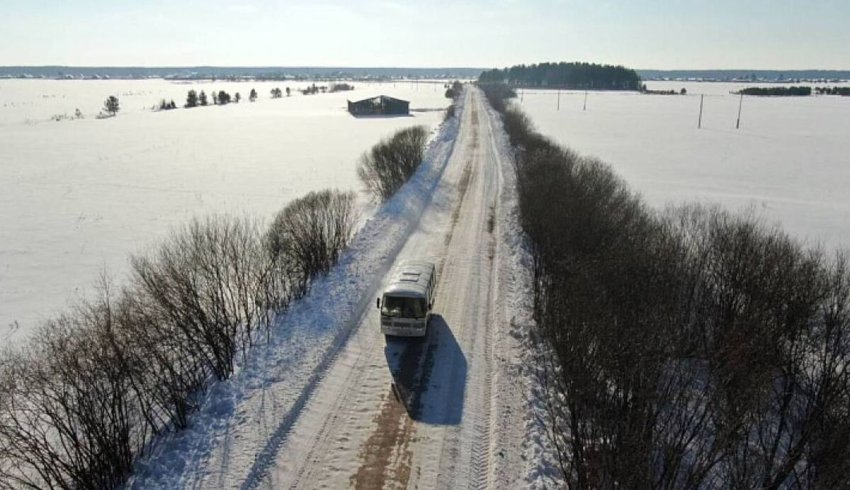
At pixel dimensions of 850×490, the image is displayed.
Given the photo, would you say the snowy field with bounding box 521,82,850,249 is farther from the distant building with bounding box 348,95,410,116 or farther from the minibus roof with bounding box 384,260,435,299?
the distant building with bounding box 348,95,410,116

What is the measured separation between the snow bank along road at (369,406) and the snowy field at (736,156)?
65.5ft

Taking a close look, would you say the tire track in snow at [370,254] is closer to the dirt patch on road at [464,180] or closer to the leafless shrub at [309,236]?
the leafless shrub at [309,236]

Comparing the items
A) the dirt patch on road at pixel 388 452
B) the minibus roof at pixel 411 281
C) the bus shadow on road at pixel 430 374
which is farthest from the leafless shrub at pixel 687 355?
the minibus roof at pixel 411 281

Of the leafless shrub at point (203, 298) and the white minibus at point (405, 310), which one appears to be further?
the white minibus at point (405, 310)

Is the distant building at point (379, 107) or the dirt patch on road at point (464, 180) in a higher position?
the distant building at point (379, 107)

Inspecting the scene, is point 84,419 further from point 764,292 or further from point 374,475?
point 764,292

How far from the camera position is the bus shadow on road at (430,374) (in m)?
16.2

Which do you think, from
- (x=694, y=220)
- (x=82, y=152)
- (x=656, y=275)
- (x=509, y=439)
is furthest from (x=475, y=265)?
(x=82, y=152)

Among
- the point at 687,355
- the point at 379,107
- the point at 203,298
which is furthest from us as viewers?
the point at 379,107

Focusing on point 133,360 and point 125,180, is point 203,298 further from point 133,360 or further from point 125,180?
point 125,180

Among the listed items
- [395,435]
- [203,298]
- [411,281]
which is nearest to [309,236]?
[411,281]

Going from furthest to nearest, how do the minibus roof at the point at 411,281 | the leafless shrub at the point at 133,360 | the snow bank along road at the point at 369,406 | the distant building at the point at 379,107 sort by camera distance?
the distant building at the point at 379,107
the minibus roof at the point at 411,281
the snow bank along road at the point at 369,406
the leafless shrub at the point at 133,360

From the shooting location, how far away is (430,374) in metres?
18.2

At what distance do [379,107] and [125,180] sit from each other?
3040 inches
